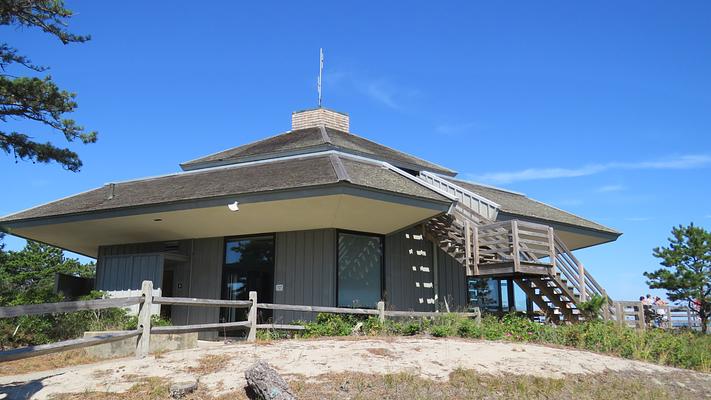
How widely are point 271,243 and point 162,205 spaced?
12.2 ft

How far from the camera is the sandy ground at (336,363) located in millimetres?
8086

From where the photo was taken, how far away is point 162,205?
1520cm

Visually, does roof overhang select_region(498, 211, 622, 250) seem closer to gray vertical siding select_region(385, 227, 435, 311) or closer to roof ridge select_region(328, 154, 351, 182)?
gray vertical siding select_region(385, 227, 435, 311)

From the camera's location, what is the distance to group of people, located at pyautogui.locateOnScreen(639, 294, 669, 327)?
19.3 meters

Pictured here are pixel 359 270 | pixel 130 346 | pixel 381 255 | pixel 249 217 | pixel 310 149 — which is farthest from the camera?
pixel 310 149

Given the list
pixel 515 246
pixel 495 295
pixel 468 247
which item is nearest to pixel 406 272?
pixel 468 247

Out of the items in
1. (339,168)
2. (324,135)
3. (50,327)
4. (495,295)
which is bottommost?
(50,327)

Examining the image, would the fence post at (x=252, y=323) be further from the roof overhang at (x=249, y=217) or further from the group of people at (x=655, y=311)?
the group of people at (x=655, y=311)

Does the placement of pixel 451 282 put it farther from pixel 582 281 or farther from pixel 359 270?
pixel 582 281

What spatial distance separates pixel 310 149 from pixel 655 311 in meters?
15.3

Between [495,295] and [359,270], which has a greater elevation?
[359,270]

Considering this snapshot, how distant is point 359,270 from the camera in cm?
1734

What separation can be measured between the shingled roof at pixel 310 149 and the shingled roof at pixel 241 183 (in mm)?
1549

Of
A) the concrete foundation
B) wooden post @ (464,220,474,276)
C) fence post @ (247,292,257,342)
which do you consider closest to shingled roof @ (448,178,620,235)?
wooden post @ (464,220,474,276)
